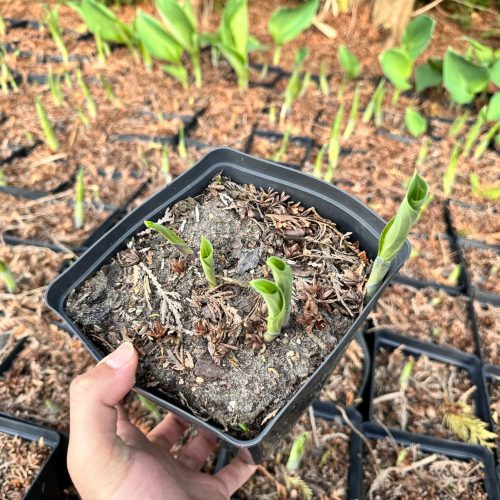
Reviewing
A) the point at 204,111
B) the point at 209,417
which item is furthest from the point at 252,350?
the point at 204,111

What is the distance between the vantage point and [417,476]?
2.80 ft

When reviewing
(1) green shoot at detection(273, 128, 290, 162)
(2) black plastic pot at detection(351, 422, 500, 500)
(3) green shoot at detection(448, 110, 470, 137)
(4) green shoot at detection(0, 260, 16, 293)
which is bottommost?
(2) black plastic pot at detection(351, 422, 500, 500)

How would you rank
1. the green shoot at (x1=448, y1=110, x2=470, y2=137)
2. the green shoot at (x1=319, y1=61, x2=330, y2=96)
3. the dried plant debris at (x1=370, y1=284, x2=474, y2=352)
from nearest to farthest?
the dried plant debris at (x1=370, y1=284, x2=474, y2=352)
the green shoot at (x1=448, y1=110, x2=470, y2=137)
the green shoot at (x1=319, y1=61, x2=330, y2=96)

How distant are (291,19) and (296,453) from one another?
55.0 inches

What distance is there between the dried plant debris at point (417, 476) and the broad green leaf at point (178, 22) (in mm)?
1391

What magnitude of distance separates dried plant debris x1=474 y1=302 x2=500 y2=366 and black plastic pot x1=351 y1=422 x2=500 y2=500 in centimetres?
23

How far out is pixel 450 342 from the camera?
1045 millimetres

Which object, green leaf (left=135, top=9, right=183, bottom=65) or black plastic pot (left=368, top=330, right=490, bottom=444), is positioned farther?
green leaf (left=135, top=9, right=183, bottom=65)

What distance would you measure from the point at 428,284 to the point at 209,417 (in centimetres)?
77

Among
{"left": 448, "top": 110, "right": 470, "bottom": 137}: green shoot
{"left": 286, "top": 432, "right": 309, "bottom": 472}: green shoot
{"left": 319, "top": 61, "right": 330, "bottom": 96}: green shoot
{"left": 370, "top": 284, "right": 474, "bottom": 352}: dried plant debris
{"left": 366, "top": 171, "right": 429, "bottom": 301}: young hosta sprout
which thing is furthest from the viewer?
{"left": 319, "top": 61, "right": 330, "bottom": 96}: green shoot

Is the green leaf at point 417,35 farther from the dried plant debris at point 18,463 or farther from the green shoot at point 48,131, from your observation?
the dried plant debris at point 18,463

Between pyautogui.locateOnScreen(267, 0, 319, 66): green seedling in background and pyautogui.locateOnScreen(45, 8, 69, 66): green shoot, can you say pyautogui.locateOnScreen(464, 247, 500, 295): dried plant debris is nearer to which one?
pyautogui.locateOnScreen(267, 0, 319, 66): green seedling in background

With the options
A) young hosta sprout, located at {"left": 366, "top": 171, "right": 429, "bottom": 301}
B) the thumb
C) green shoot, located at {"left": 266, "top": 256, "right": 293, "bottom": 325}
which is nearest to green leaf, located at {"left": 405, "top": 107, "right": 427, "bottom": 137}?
young hosta sprout, located at {"left": 366, "top": 171, "right": 429, "bottom": 301}

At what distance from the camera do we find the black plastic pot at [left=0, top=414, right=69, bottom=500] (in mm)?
781
